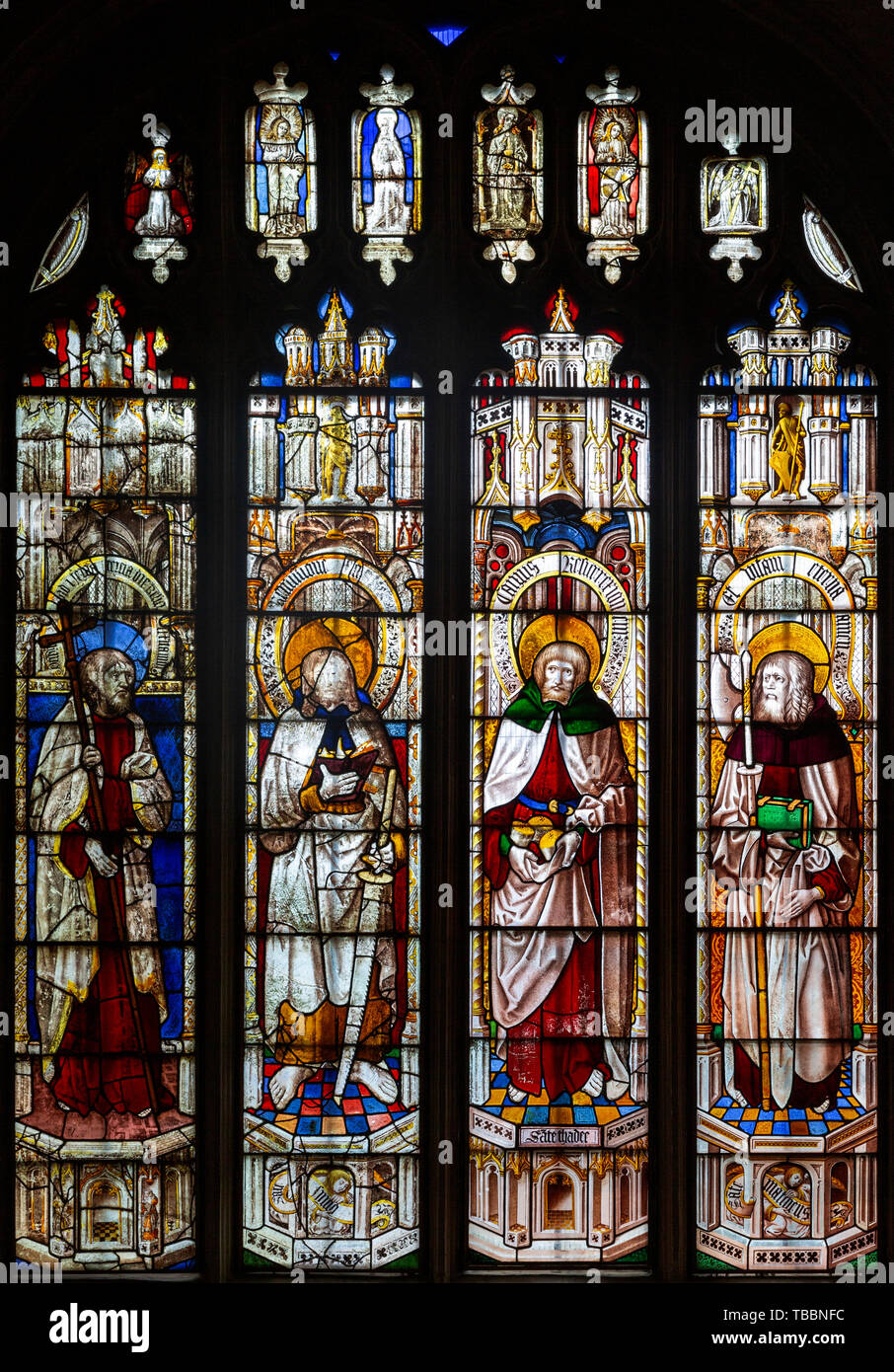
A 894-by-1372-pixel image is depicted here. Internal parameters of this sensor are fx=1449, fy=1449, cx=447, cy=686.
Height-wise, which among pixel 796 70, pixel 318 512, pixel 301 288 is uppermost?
pixel 796 70

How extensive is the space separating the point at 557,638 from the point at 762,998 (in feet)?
4.56

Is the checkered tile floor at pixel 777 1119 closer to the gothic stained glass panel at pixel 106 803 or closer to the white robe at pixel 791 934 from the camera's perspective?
the white robe at pixel 791 934

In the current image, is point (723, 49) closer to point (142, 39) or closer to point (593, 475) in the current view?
point (593, 475)

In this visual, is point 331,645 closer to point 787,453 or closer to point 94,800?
point 94,800

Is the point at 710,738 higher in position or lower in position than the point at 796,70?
lower

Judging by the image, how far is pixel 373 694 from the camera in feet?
16.0

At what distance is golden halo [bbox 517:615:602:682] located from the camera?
4.92 m

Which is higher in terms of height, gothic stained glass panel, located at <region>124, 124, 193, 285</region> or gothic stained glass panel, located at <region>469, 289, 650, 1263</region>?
gothic stained glass panel, located at <region>124, 124, 193, 285</region>

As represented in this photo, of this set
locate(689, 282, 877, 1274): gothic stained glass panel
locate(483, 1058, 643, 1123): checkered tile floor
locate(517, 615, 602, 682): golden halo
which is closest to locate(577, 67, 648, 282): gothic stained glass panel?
locate(689, 282, 877, 1274): gothic stained glass panel

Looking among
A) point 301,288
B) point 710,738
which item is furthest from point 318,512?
point 710,738

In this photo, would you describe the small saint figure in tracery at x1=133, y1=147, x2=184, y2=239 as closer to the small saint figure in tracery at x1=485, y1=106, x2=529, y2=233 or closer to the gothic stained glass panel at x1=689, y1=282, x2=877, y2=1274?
Answer: the small saint figure in tracery at x1=485, y1=106, x2=529, y2=233

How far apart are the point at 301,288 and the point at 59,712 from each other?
1663 mm

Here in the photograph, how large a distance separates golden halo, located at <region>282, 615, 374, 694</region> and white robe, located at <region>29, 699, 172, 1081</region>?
0.55 meters

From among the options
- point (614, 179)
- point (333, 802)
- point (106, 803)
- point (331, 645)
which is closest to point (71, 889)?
point (106, 803)
